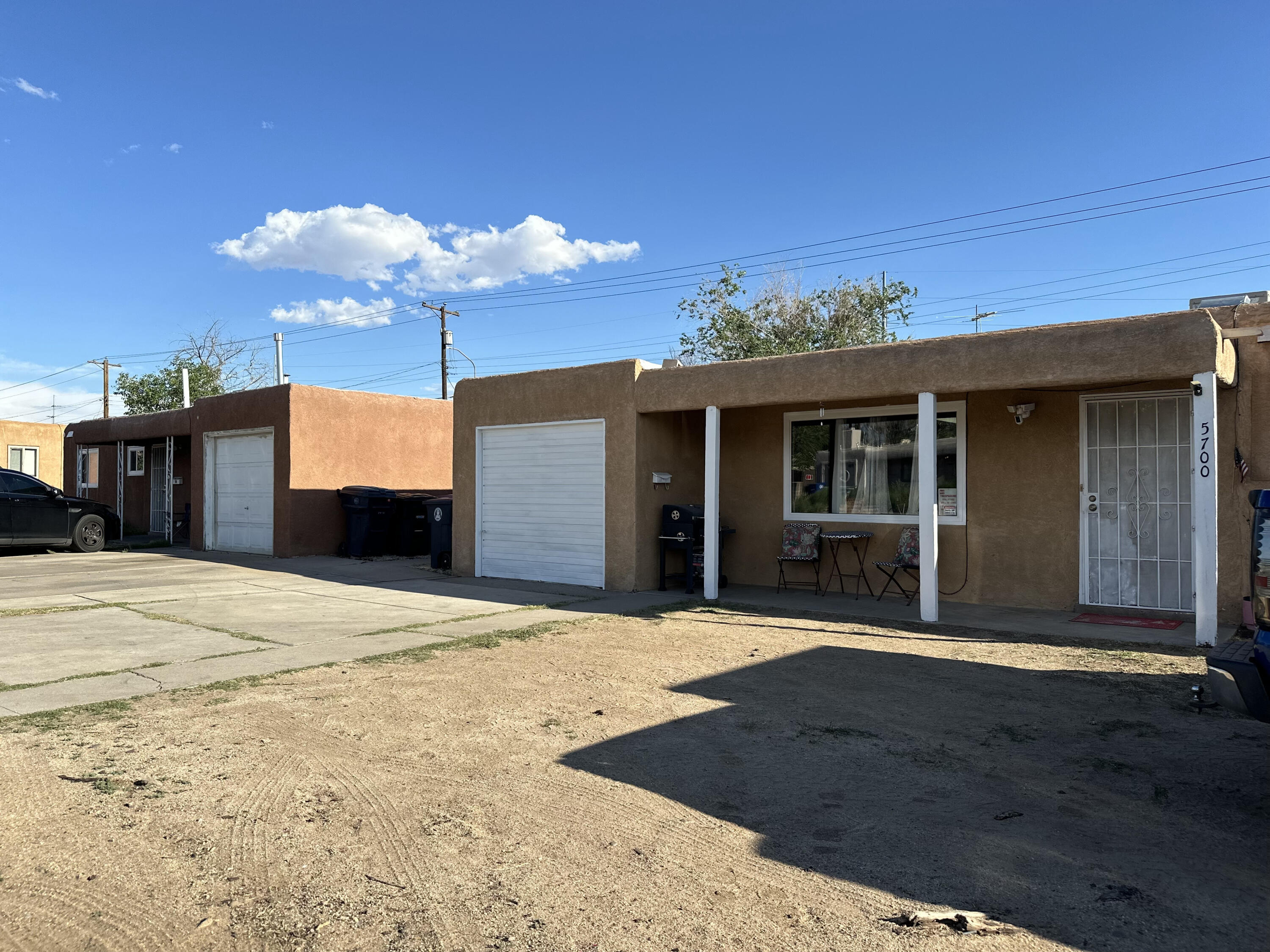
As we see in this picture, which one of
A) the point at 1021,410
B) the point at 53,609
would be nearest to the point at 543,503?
the point at 53,609

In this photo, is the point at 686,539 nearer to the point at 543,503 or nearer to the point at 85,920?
the point at 543,503

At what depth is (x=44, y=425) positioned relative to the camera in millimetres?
31062

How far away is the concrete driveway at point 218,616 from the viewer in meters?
6.30

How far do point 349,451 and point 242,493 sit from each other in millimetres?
2438

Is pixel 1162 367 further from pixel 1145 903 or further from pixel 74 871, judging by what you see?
pixel 74 871

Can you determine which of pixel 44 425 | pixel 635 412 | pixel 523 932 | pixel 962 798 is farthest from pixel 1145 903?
pixel 44 425

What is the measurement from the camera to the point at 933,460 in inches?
344

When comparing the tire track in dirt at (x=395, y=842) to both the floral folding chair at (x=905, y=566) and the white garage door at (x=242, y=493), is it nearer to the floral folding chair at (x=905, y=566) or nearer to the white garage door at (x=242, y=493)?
the floral folding chair at (x=905, y=566)

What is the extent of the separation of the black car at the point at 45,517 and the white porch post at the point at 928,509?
15.4m

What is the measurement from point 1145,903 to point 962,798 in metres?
1.05

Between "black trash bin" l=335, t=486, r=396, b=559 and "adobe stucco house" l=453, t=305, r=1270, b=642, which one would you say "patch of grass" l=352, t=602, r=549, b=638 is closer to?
"adobe stucco house" l=453, t=305, r=1270, b=642

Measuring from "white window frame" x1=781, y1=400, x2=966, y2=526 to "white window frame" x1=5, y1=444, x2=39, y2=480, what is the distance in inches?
1148

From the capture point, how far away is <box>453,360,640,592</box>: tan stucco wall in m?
11.0

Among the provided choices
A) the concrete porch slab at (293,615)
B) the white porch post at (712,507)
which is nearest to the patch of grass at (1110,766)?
Result: the white porch post at (712,507)
